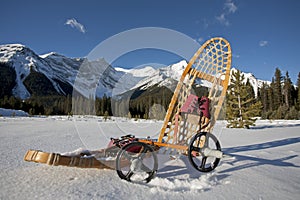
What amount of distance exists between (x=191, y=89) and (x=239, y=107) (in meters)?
14.3

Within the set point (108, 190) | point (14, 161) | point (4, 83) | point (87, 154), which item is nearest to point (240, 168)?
point (108, 190)

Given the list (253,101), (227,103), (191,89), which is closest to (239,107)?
(227,103)

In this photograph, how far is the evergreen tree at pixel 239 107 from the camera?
15531mm

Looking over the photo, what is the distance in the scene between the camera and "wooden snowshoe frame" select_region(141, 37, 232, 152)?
3.11 m

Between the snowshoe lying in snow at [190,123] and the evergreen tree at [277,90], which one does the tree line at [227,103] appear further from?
the snowshoe lying in snow at [190,123]

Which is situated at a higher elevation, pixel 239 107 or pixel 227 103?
pixel 227 103

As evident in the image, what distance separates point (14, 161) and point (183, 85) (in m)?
3.11

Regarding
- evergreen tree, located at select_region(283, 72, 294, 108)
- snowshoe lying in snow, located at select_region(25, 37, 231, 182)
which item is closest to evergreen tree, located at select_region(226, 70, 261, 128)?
snowshoe lying in snow, located at select_region(25, 37, 231, 182)

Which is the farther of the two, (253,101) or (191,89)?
(253,101)

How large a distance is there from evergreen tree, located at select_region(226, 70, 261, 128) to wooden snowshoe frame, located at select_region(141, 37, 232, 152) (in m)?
13.7

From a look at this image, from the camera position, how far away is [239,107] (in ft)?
52.1

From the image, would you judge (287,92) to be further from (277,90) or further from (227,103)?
(227,103)

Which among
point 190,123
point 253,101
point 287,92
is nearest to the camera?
point 190,123

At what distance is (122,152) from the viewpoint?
226 centimetres
